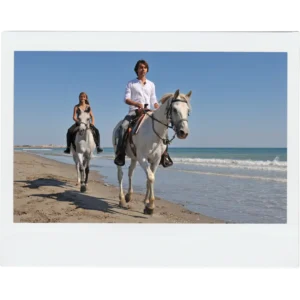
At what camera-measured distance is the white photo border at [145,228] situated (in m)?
3.63

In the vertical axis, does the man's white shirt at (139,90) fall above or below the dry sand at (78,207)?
above

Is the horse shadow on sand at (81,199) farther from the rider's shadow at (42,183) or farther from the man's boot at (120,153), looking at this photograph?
the man's boot at (120,153)

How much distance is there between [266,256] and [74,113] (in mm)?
3100

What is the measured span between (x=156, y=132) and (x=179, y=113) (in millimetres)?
479

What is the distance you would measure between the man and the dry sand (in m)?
0.66

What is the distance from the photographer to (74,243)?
380 cm

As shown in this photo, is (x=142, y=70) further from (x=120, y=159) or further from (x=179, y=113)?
(x=120, y=159)

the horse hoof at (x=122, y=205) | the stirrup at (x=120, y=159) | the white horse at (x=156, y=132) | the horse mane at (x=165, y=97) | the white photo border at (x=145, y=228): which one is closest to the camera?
the white photo border at (x=145, y=228)

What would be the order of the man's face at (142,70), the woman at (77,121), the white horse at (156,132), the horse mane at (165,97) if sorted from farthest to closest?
1. the woman at (77,121)
2. the man's face at (142,70)
3. the horse mane at (165,97)
4. the white horse at (156,132)

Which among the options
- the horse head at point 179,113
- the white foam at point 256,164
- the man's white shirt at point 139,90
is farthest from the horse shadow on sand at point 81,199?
the white foam at point 256,164

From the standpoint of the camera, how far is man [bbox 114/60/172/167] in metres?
4.41

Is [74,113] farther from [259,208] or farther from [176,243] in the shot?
[259,208]

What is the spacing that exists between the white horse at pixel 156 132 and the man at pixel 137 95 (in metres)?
0.15

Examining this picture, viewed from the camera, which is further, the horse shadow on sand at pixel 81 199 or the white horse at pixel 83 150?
the white horse at pixel 83 150
